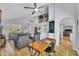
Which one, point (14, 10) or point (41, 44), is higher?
point (14, 10)

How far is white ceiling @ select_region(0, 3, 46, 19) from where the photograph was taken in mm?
2352

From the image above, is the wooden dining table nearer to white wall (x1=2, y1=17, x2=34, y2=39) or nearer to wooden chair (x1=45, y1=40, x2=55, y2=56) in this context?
wooden chair (x1=45, y1=40, x2=55, y2=56)

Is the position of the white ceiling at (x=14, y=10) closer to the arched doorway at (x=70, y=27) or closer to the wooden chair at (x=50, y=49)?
the arched doorway at (x=70, y=27)

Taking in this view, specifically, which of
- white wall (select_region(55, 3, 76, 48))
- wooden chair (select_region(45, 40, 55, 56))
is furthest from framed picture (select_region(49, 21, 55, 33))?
wooden chair (select_region(45, 40, 55, 56))

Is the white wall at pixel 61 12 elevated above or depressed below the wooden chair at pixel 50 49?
above

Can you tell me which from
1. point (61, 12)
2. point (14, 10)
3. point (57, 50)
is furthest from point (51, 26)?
point (14, 10)

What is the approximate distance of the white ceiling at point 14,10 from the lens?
92.6 inches

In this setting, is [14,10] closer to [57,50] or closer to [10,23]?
[10,23]

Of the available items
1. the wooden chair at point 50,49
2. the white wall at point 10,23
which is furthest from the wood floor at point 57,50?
the white wall at point 10,23

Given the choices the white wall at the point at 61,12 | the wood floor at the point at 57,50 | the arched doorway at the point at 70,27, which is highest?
the white wall at the point at 61,12

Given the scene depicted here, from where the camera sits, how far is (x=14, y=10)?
2.38 metres

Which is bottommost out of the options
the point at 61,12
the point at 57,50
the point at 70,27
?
the point at 57,50

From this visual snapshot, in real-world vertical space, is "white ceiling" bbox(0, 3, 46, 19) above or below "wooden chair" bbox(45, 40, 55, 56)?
above

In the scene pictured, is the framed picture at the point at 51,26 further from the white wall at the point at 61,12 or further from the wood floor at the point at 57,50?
the wood floor at the point at 57,50
